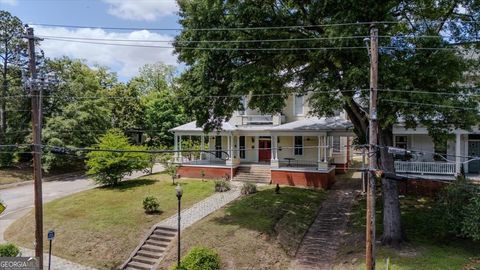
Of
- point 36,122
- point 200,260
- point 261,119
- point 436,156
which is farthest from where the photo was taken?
point 261,119

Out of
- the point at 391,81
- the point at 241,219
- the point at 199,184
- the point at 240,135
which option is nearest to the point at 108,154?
the point at 199,184

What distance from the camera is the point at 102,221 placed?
1906cm

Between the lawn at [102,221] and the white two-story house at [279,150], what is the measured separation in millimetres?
2842

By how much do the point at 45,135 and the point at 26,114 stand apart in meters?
6.12

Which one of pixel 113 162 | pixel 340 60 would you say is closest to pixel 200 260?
pixel 340 60

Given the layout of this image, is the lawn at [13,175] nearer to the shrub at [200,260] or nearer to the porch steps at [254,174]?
the porch steps at [254,174]

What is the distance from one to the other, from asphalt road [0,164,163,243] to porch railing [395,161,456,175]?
2332 cm

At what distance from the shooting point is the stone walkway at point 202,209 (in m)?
18.1

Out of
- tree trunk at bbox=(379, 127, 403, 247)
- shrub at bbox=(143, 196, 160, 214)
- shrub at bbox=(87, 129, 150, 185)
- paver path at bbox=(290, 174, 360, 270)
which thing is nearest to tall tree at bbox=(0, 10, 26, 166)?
shrub at bbox=(87, 129, 150, 185)

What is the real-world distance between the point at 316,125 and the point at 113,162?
14.6 meters

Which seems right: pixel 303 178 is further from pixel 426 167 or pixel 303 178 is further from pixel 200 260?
pixel 200 260

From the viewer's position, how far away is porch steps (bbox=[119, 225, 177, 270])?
606 inches

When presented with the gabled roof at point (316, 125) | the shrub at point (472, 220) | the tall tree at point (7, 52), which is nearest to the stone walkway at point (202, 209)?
the gabled roof at point (316, 125)

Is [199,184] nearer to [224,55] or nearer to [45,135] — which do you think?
[224,55]
